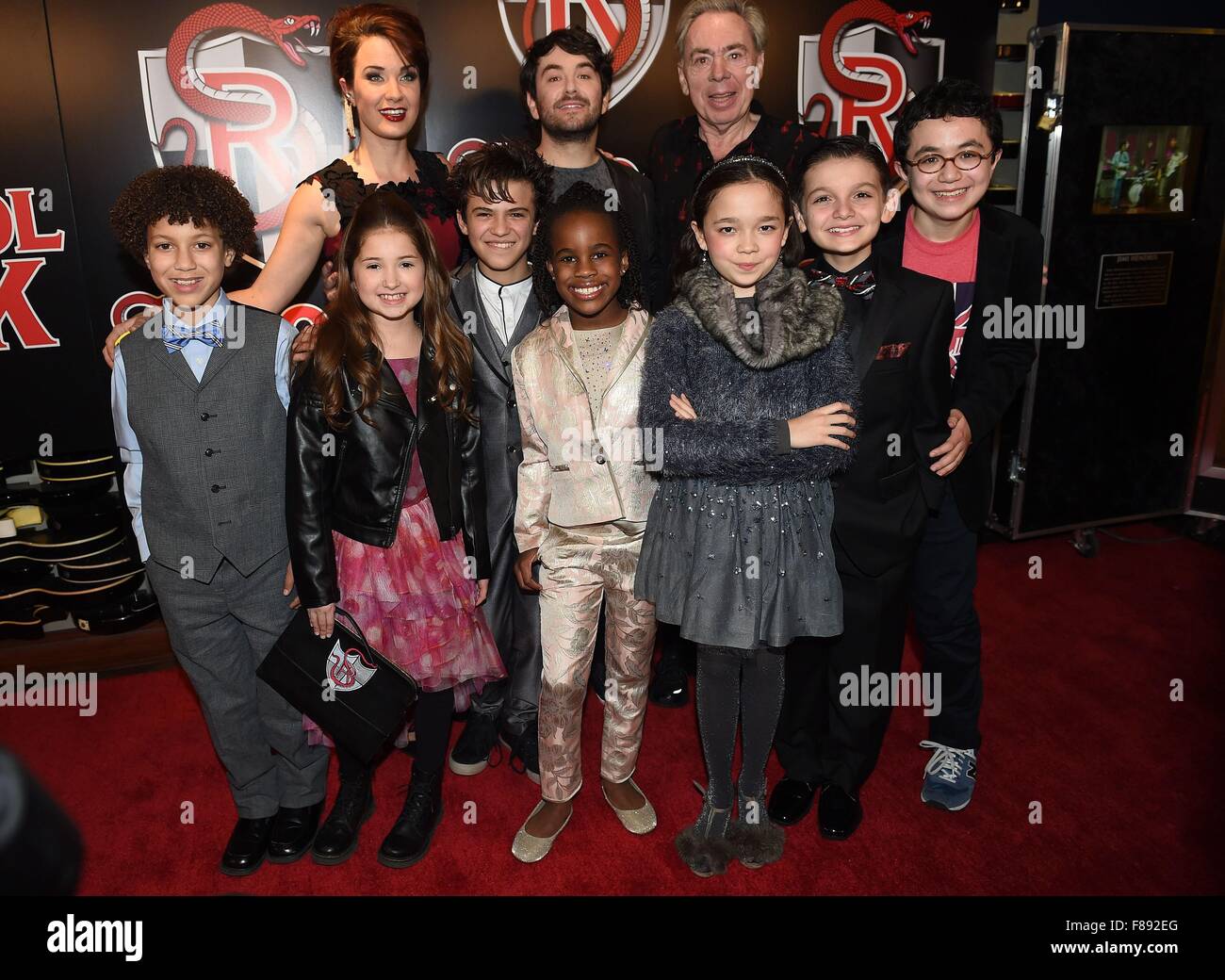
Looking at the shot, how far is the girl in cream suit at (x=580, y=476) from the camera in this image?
2.29 m

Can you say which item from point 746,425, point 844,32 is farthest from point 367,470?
point 844,32

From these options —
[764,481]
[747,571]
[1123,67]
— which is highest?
[1123,67]

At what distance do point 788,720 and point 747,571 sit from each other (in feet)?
2.73

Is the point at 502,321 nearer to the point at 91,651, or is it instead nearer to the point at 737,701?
the point at 737,701

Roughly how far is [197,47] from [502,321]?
2.00 meters

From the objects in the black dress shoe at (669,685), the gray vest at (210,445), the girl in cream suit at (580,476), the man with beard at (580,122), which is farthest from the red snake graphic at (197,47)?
the black dress shoe at (669,685)

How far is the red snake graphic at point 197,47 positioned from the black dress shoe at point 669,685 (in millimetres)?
2753

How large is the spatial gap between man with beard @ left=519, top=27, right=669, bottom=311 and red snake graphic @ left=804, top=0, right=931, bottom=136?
1.46 m

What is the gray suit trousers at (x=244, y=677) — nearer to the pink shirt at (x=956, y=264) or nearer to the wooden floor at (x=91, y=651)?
the wooden floor at (x=91, y=651)

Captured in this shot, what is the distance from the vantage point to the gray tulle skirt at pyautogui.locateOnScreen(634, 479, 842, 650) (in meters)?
2.12

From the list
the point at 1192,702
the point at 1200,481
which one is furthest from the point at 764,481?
the point at 1200,481

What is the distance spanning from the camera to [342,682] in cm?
232
